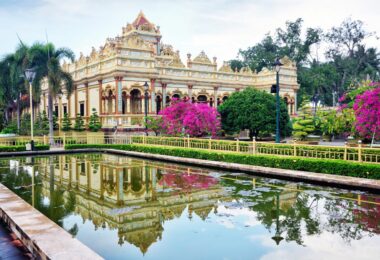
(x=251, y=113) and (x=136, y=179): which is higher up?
(x=251, y=113)

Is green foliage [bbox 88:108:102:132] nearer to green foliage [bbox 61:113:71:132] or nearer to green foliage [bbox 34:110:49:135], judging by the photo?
green foliage [bbox 61:113:71:132]

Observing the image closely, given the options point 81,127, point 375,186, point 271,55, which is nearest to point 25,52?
point 81,127

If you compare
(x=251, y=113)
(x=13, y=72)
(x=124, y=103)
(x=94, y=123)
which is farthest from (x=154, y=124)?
(x=13, y=72)

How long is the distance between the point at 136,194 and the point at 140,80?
21853mm

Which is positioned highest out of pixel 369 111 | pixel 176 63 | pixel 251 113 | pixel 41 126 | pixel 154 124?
pixel 176 63

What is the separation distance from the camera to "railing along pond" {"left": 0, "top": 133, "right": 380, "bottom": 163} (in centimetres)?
1492

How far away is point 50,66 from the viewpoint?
104 feet

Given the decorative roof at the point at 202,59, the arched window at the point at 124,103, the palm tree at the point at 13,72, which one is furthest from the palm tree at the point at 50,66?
the decorative roof at the point at 202,59

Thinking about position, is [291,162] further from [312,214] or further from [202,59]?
[202,59]

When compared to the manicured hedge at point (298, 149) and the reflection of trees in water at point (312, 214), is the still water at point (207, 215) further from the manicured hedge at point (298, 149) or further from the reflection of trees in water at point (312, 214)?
the manicured hedge at point (298, 149)

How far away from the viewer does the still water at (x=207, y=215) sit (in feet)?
24.4

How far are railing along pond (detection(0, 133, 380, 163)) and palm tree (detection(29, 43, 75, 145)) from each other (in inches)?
128

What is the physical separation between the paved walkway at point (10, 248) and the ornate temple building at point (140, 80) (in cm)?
2088

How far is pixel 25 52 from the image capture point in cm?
3484
